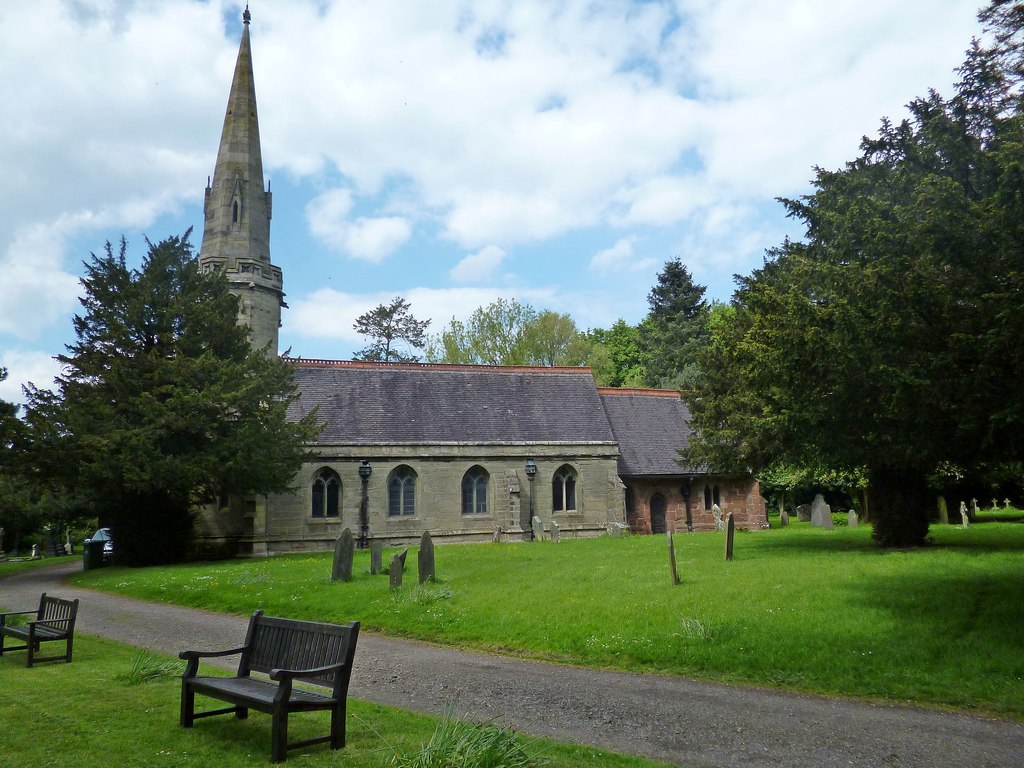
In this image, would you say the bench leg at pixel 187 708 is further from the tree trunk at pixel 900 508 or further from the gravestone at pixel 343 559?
the tree trunk at pixel 900 508

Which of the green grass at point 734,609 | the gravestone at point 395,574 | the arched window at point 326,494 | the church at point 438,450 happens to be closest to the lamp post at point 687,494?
the church at point 438,450

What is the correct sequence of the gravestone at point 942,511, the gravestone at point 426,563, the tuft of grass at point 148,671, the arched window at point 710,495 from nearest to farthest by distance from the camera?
the tuft of grass at point 148,671 → the gravestone at point 426,563 → the gravestone at point 942,511 → the arched window at point 710,495

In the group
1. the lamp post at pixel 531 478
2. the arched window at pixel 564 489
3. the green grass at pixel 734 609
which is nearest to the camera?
the green grass at pixel 734 609

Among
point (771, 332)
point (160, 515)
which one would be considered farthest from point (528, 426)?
point (771, 332)

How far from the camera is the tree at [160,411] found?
2336 centimetres

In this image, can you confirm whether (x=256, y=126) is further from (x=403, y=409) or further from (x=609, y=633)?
(x=609, y=633)

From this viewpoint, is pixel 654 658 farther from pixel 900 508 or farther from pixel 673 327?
pixel 673 327

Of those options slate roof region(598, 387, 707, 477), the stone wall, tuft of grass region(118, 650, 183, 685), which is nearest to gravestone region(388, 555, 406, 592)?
tuft of grass region(118, 650, 183, 685)

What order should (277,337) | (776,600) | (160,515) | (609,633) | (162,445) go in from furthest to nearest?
(277,337) < (160,515) < (162,445) < (776,600) < (609,633)

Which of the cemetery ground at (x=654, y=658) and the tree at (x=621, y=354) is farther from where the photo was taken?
the tree at (x=621, y=354)

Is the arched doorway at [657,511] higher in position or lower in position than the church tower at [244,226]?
lower

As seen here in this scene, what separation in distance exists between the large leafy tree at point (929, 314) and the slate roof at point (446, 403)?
17.2m

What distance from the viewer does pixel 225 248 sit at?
3475 centimetres

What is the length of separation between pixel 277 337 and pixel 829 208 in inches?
975
